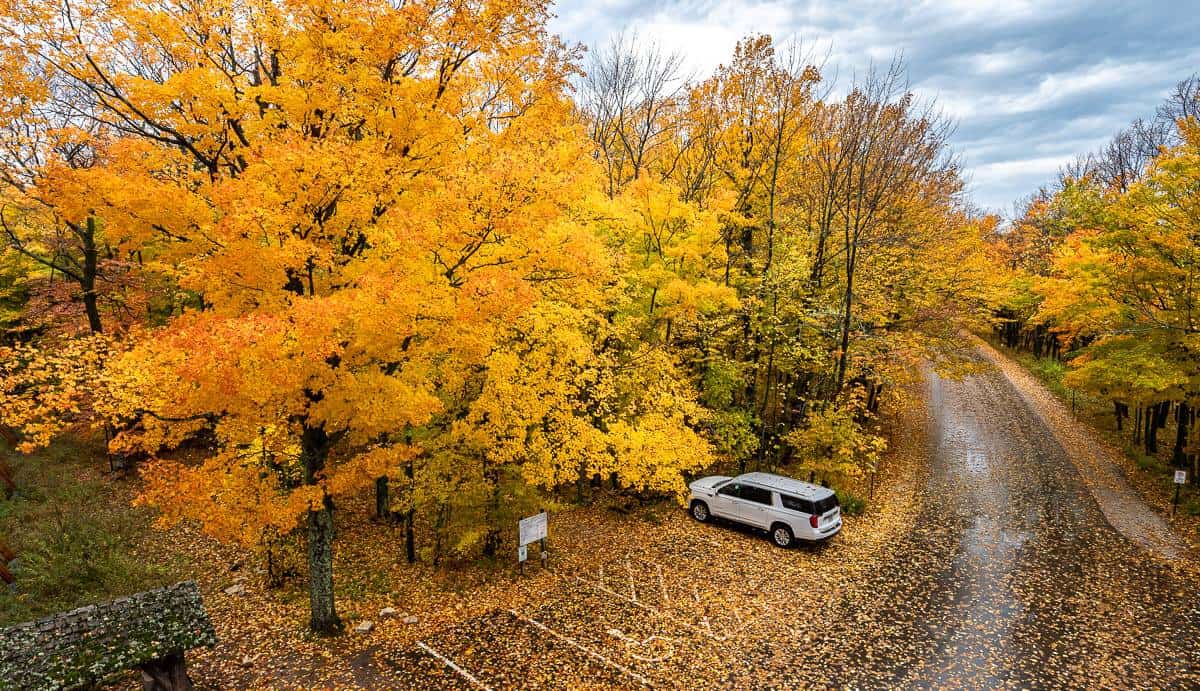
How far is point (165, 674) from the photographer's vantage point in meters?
8.09

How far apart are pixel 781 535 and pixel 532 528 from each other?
7194 millimetres

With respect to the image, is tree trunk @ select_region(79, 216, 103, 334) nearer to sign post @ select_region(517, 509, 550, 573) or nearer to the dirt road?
sign post @ select_region(517, 509, 550, 573)


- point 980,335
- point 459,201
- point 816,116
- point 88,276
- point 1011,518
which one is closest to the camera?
point 459,201

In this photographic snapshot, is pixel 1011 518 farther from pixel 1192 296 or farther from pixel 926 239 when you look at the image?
pixel 926 239

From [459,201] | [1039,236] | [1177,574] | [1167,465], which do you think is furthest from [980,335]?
[459,201]

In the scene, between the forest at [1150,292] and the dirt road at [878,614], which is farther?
the forest at [1150,292]

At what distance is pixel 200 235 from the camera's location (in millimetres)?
8891

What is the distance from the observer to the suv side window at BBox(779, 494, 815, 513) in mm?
14570

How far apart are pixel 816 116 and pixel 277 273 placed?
62.7ft

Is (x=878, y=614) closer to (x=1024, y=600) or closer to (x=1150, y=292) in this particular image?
(x=1024, y=600)

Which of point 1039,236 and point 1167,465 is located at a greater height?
point 1039,236

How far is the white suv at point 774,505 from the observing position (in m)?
14.6

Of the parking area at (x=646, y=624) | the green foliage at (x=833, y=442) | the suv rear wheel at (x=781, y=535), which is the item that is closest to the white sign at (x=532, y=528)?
the parking area at (x=646, y=624)

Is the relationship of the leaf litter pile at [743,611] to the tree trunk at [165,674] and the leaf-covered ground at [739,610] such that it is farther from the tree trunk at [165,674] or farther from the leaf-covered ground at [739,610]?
the tree trunk at [165,674]
